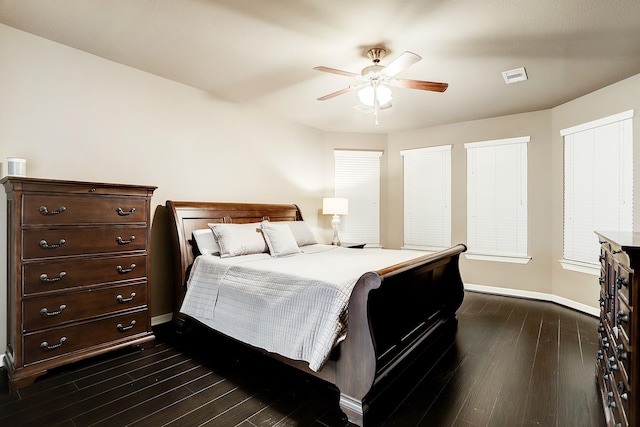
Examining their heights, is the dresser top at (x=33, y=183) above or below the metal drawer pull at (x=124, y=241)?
above

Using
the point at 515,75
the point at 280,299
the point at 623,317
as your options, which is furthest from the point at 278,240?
the point at 515,75

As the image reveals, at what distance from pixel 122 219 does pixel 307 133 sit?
316 cm

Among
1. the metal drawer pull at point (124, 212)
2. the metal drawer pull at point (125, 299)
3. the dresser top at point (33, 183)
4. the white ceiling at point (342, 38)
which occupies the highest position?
the white ceiling at point (342, 38)

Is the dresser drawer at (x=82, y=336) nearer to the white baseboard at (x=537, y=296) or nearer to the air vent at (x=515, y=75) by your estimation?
the air vent at (x=515, y=75)

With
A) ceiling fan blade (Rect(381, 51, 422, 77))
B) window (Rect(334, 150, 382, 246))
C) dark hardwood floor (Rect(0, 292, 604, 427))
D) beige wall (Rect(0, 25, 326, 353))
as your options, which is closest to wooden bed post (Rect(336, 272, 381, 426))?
dark hardwood floor (Rect(0, 292, 604, 427))

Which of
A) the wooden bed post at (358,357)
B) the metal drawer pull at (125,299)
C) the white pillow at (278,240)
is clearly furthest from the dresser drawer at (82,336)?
the wooden bed post at (358,357)

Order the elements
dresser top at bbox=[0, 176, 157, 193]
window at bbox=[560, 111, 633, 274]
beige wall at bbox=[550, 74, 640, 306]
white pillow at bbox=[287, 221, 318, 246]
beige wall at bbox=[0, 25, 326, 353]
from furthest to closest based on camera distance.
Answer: white pillow at bbox=[287, 221, 318, 246] < window at bbox=[560, 111, 633, 274] < beige wall at bbox=[550, 74, 640, 306] < beige wall at bbox=[0, 25, 326, 353] < dresser top at bbox=[0, 176, 157, 193]

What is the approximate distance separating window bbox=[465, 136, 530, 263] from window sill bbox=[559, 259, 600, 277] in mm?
438

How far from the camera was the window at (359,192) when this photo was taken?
5.42 metres

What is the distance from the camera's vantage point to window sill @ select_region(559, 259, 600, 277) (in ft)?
12.0

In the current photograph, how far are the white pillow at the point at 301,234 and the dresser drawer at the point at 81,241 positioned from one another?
1.65m

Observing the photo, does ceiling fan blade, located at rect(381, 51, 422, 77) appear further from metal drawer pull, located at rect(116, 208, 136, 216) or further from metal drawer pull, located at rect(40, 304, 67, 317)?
metal drawer pull, located at rect(40, 304, 67, 317)

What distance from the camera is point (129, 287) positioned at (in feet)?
8.64

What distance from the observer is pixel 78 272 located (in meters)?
2.36
